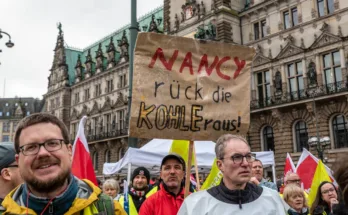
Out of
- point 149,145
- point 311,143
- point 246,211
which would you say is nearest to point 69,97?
point 311,143

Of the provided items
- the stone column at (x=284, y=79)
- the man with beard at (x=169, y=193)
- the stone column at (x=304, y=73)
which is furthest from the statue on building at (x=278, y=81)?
the man with beard at (x=169, y=193)

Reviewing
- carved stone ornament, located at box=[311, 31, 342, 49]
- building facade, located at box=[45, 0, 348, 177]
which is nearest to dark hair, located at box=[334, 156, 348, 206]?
building facade, located at box=[45, 0, 348, 177]

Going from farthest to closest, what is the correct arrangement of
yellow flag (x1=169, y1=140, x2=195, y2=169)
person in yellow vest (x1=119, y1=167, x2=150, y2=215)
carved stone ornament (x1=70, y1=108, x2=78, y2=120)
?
carved stone ornament (x1=70, y1=108, x2=78, y2=120)
yellow flag (x1=169, y1=140, x2=195, y2=169)
person in yellow vest (x1=119, y1=167, x2=150, y2=215)

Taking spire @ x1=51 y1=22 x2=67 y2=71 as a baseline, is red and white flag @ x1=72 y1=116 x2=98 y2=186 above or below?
below

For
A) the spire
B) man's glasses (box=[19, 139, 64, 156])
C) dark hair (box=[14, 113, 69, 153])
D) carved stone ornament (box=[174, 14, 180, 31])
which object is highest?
the spire

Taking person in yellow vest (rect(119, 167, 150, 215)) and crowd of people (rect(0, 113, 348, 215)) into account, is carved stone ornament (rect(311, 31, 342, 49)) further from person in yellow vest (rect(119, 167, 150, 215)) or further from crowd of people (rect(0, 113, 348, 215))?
crowd of people (rect(0, 113, 348, 215))

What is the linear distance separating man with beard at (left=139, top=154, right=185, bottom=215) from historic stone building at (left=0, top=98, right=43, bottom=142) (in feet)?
272

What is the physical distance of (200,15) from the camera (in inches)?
1141

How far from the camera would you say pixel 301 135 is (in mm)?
23438

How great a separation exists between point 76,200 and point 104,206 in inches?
6.5

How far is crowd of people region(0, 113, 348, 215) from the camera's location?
1959mm

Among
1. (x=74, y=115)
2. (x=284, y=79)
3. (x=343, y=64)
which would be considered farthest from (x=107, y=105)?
(x=343, y=64)

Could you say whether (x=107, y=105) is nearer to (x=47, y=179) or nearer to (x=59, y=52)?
(x=59, y=52)

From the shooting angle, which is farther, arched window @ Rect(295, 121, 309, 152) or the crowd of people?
arched window @ Rect(295, 121, 309, 152)
